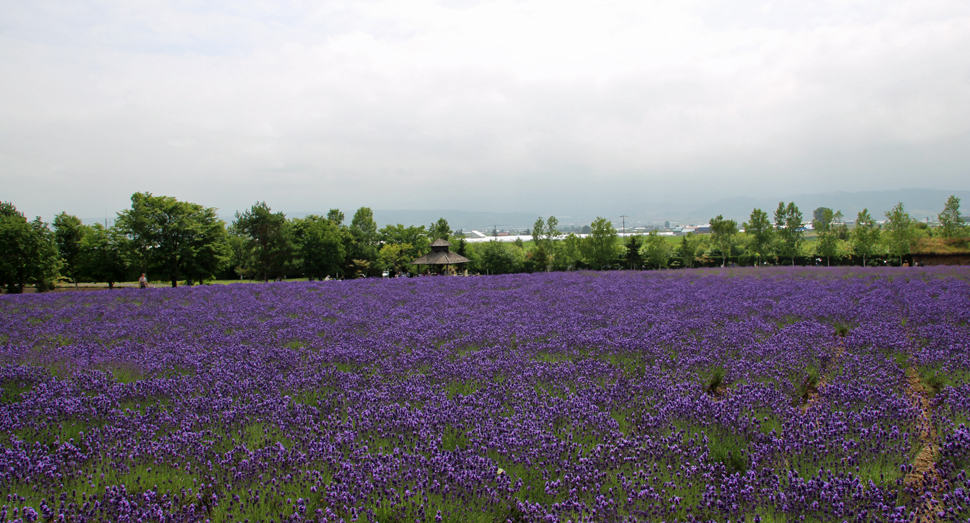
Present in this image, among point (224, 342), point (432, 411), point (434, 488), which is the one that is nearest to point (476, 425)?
point (432, 411)

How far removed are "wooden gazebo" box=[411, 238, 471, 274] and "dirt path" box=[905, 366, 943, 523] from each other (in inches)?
1181

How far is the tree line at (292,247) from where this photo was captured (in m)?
28.6

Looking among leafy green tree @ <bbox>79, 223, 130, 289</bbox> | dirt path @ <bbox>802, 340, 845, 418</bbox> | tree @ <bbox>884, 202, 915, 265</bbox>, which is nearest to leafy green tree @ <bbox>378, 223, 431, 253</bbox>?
leafy green tree @ <bbox>79, 223, 130, 289</bbox>

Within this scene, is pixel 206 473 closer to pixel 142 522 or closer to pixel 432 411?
pixel 142 522

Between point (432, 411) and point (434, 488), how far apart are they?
1193 millimetres

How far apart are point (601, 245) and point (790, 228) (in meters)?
23.2

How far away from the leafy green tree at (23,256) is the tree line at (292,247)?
2.0 inches

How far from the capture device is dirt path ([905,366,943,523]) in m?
2.92

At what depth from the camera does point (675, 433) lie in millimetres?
3947

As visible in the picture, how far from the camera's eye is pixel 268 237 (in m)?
37.9

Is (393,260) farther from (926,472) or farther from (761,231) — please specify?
(926,472)

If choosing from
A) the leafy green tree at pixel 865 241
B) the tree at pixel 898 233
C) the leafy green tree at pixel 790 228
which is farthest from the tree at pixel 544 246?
the leafy green tree at pixel 865 241

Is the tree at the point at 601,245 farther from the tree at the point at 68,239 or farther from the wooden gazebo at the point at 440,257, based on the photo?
the tree at the point at 68,239

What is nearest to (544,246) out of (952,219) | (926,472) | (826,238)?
(826,238)
